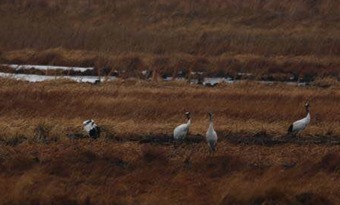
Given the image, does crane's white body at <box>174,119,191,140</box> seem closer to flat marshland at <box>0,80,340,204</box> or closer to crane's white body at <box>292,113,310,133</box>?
flat marshland at <box>0,80,340,204</box>

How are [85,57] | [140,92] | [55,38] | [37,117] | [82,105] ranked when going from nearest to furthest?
[37,117] < [82,105] < [140,92] < [85,57] < [55,38]


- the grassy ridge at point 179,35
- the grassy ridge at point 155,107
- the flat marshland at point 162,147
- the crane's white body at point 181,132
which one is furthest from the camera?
the grassy ridge at point 179,35

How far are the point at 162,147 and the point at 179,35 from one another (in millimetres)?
21645

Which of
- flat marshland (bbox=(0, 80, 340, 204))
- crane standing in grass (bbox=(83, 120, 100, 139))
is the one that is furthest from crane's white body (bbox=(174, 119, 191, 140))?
crane standing in grass (bbox=(83, 120, 100, 139))

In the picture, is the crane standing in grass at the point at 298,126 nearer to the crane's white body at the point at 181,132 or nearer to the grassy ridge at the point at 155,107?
the grassy ridge at the point at 155,107

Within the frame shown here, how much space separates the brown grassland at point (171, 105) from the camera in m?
16.3

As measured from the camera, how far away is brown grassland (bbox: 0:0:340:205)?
16312 millimetres

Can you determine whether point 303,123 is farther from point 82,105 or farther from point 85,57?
point 85,57

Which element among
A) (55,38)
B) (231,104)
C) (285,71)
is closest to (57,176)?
(231,104)

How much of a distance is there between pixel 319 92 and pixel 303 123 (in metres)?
7.17

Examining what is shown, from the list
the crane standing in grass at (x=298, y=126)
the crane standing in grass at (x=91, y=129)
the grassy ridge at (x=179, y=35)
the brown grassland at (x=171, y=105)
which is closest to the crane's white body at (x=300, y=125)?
the crane standing in grass at (x=298, y=126)

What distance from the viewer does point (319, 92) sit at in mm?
27438

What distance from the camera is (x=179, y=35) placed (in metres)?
40.5

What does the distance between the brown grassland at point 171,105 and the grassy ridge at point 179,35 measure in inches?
2.9
